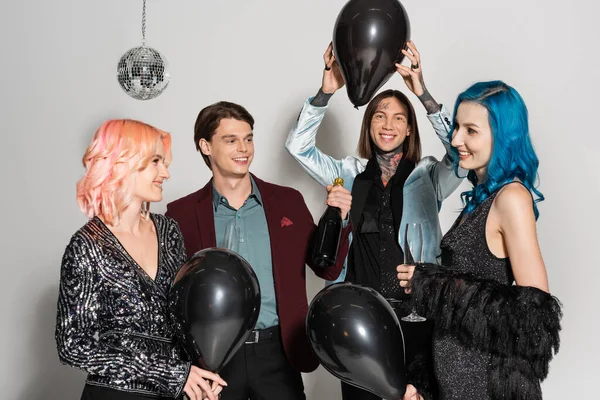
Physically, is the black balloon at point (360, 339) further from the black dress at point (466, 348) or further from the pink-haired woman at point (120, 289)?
the pink-haired woman at point (120, 289)

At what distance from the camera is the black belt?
2471mm

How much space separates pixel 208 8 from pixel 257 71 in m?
0.40

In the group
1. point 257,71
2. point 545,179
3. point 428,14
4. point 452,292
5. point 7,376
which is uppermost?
point 428,14

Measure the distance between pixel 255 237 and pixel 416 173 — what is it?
67 centimetres

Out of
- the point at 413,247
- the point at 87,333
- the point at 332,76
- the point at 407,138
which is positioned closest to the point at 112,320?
the point at 87,333

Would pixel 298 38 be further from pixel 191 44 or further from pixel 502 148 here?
pixel 502 148

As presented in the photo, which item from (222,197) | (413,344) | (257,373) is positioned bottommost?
(257,373)

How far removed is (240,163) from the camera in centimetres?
257

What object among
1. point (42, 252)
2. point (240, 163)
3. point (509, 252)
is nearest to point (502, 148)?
point (509, 252)

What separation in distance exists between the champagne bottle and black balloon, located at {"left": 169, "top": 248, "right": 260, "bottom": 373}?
56 centimetres

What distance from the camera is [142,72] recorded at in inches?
125

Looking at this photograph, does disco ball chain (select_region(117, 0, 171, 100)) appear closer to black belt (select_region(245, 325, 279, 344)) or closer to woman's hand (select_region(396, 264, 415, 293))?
black belt (select_region(245, 325, 279, 344))

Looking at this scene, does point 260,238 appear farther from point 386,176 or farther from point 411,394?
point 411,394

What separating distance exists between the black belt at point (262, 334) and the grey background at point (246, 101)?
1310mm
